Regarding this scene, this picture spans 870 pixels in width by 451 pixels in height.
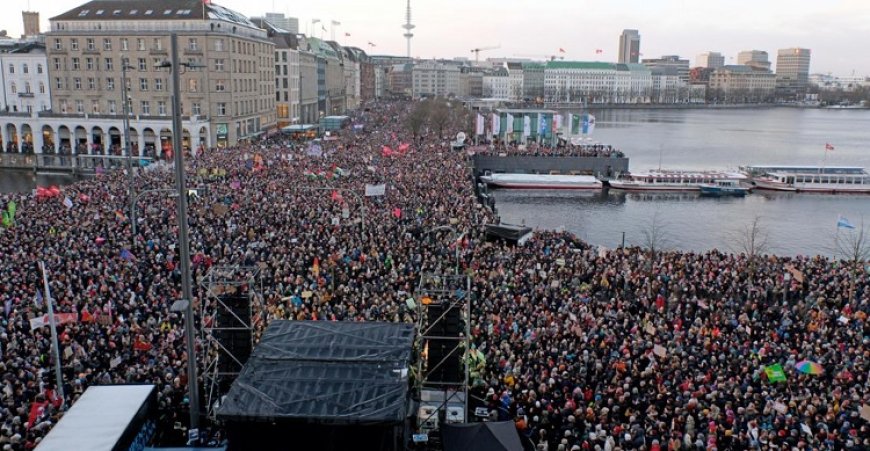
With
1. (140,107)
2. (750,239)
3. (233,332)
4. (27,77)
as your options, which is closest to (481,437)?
(233,332)

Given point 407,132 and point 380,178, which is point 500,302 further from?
point 407,132

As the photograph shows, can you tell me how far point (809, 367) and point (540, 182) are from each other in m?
50.2

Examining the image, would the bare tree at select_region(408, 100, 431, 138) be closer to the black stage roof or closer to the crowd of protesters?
the crowd of protesters

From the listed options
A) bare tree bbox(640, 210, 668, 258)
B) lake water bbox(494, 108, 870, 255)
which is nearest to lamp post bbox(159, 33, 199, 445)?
bare tree bbox(640, 210, 668, 258)

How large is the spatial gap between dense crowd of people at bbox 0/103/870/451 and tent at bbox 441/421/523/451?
1674mm

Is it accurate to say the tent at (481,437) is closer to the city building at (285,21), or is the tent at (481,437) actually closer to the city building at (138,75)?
the city building at (138,75)

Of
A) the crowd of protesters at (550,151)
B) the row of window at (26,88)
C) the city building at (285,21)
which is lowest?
the crowd of protesters at (550,151)

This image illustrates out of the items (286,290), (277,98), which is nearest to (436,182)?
(286,290)

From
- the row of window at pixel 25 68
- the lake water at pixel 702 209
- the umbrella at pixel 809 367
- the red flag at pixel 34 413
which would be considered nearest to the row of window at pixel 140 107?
the row of window at pixel 25 68

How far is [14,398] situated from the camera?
15.0 m

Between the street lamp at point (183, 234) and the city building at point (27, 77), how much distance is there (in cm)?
7137

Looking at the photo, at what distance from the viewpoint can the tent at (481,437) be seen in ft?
42.1

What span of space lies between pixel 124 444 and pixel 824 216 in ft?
186

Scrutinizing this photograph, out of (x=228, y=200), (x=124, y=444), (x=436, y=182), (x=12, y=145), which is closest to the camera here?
(x=124, y=444)
